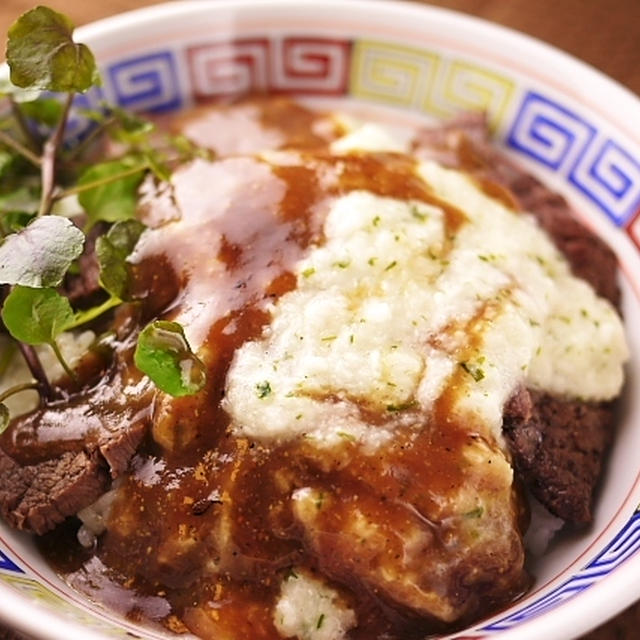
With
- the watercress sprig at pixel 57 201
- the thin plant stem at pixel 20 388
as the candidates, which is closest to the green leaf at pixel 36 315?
the watercress sprig at pixel 57 201

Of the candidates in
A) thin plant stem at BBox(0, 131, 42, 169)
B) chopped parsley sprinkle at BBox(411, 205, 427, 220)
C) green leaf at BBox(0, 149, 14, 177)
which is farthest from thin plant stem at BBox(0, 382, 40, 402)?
chopped parsley sprinkle at BBox(411, 205, 427, 220)

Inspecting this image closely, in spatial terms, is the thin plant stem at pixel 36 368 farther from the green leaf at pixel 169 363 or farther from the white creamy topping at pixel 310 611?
the white creamy topping at pixel 310 611

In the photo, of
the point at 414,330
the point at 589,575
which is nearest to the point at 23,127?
the point at 414,330

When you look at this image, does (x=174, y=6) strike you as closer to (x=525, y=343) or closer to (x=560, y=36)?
(x=560, y=36)

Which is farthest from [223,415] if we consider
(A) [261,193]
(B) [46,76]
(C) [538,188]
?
(C) [538,188]

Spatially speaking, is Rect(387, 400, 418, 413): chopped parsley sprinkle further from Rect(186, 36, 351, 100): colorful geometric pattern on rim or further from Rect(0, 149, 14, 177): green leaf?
Rect(186, 36, 351, 100): colorful geometric pattern on rim
